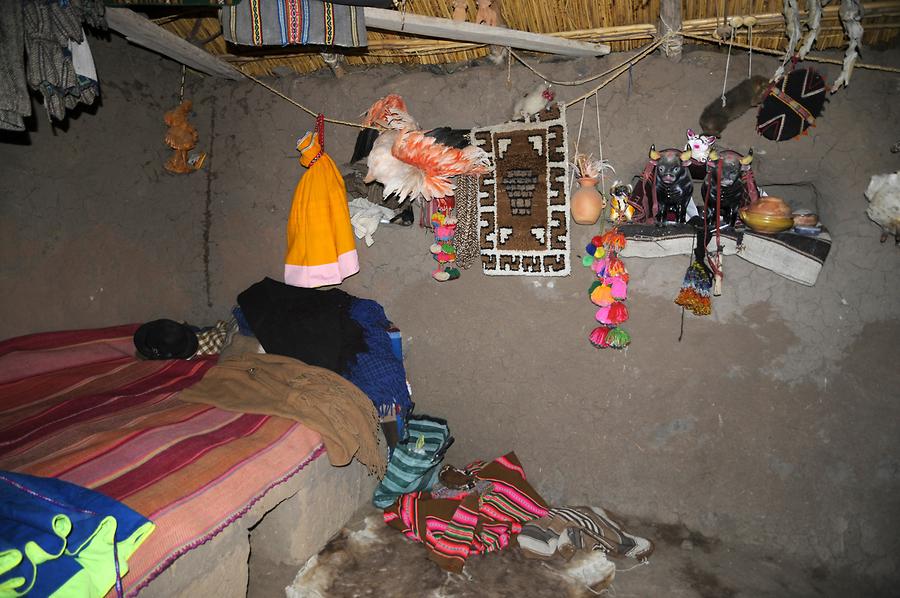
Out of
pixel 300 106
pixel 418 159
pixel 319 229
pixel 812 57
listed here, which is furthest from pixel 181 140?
pixel 812 57

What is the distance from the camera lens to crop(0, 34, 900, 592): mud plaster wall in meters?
2.49

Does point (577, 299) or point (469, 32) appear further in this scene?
point (577, 299)

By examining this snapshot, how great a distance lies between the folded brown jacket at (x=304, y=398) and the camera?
2.44 meters

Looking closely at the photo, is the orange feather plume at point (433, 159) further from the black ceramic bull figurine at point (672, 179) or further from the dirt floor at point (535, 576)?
the dirt floor at point (535, 576)

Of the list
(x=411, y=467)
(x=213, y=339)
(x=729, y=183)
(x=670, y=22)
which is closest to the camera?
(x=670, y=22)

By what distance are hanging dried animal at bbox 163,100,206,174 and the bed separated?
1.38 meters

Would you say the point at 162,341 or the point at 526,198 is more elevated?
the point at 526,198

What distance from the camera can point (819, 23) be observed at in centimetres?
212

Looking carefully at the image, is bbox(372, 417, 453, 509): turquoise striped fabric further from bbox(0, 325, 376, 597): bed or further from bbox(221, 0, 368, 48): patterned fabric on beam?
bbox(221, 0, 368, 48): patterned fabric on beam

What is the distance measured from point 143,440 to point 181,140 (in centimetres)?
246

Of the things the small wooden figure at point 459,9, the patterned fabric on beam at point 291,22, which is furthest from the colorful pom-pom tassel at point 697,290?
the patterned fabric on beam at point 291,22

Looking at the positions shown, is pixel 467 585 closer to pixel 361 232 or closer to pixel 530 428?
pixel 530 428

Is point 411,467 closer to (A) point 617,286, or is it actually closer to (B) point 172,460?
(B) point 172,460

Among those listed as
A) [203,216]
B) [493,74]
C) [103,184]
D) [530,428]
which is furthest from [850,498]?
[103,184]
